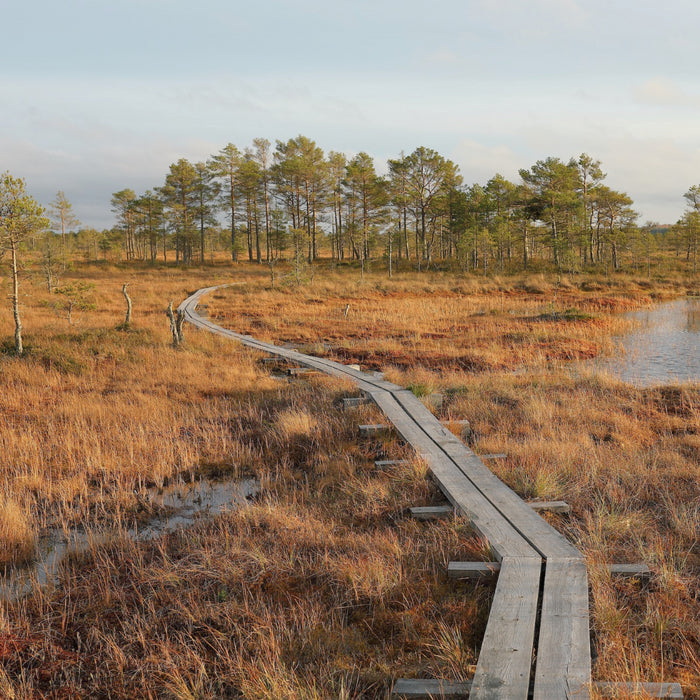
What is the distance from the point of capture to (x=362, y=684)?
3086mm

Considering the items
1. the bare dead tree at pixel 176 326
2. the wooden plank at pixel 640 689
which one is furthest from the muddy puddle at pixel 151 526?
the bare dead tree at pixel 176 326

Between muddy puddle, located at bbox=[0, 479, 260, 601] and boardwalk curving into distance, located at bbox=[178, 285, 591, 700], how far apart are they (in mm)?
2314

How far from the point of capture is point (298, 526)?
4875 mm

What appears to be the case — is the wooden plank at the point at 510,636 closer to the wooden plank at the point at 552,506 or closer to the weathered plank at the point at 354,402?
the wooden plank at the point at 552,506

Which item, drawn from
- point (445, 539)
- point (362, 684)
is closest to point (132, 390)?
point (445, 539)

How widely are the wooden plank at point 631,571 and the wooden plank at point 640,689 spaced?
112cm

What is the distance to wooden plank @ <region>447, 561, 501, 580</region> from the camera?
12.9 ft

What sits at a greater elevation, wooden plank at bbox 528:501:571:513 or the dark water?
the dark water

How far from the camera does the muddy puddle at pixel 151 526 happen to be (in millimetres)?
4398

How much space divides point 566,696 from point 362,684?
111 cm

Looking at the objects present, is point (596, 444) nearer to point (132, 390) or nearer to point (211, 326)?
point (132, 390)

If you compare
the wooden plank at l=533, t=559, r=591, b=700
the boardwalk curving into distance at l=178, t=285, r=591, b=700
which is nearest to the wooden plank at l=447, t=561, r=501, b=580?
the boardwalk curving into distance at l=178, t=285, r=591, b=700

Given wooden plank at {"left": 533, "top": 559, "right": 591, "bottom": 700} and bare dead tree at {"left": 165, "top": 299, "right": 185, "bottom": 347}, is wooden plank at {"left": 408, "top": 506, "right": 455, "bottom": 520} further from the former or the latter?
bare dead tree at {"left": 165, "top": 299, "right": 185, "bottom": 347}

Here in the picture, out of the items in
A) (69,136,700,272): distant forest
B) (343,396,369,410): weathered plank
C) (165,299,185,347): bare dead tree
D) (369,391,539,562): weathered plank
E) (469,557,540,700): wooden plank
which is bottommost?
(469,557,540,700): wooden plank
